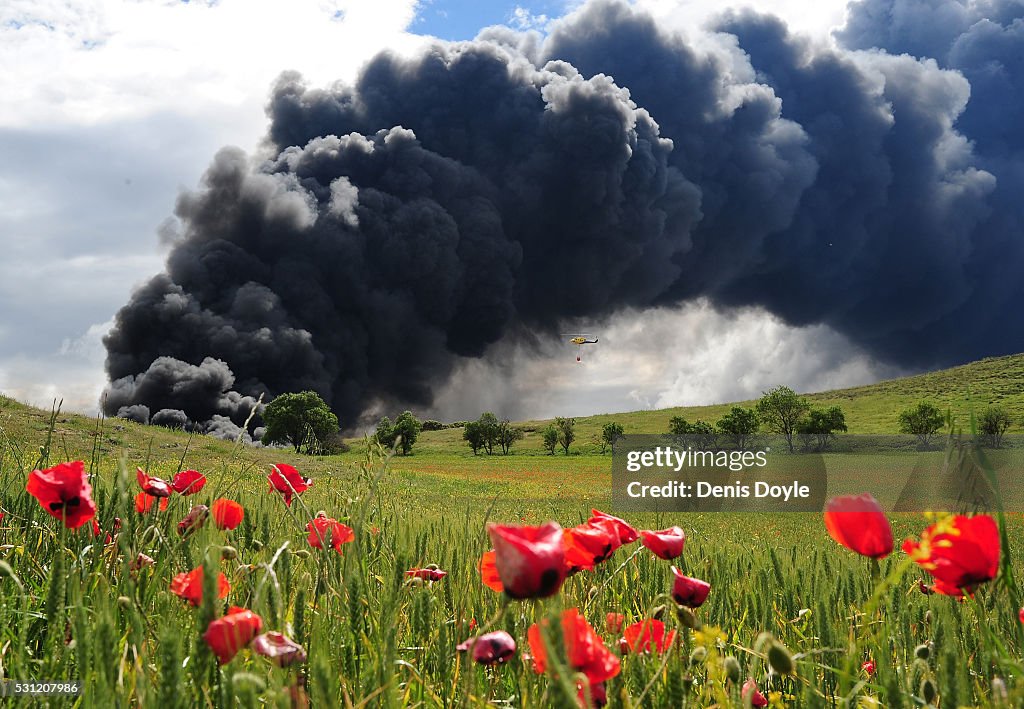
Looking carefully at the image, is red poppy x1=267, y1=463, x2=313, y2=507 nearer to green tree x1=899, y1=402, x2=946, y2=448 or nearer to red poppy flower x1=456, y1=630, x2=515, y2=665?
red poppy flower x1=456, y1=630, x2=515, y2=665

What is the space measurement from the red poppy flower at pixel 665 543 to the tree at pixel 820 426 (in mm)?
90097

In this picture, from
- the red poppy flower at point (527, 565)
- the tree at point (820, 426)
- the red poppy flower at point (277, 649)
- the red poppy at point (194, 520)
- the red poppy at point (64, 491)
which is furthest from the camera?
the tree at point (820, 426)

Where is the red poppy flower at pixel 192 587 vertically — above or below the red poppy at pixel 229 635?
below

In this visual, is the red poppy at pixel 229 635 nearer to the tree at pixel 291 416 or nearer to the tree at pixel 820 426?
the tree at pixel 291 416

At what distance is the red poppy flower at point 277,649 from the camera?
3.86ft

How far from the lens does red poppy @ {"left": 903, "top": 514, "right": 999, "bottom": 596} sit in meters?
1.30

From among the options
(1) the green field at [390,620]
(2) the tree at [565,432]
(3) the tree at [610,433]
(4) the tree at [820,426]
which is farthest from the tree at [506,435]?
(1) the green field at [390,620]

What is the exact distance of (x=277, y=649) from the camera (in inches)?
46.8

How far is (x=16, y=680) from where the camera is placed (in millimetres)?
1383

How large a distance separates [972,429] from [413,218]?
89.3 metres

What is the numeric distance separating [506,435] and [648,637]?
107434 millimetres

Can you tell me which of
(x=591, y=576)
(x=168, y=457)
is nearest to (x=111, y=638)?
(x=591, y=576)

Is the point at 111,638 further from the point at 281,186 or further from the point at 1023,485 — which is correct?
the point at 281,186

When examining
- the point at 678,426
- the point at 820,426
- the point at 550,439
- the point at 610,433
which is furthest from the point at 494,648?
the point at 610,433
